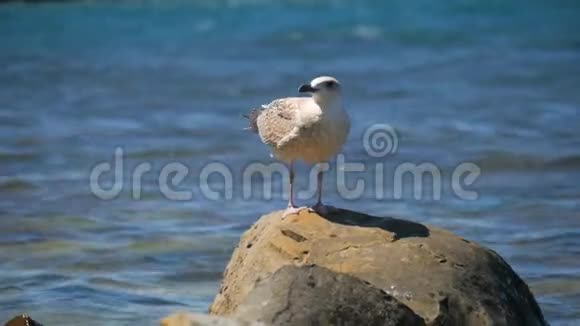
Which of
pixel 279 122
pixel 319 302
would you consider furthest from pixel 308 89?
pixel 319 302

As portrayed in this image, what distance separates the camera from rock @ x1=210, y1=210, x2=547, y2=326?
17.9ft

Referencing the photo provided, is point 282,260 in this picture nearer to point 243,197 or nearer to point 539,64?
point 243,197

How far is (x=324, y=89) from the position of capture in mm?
5891

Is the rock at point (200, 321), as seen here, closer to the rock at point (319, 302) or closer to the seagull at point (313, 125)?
the rock at point (319, 302)

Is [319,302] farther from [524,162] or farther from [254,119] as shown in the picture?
[524,162]

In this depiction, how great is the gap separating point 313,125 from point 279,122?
33 cm

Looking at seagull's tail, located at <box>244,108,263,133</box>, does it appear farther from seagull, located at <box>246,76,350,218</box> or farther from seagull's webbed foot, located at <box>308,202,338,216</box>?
seagull's webbed foot, located at <box>308,202,338,216</box>

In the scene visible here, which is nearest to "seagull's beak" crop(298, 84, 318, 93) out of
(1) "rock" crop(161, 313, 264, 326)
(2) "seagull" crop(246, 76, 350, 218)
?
(2) "seagull" crop(246, 76, 350, 218)

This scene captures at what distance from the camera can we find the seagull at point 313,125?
5.94m

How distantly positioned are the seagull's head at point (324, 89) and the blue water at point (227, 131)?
1658 mm

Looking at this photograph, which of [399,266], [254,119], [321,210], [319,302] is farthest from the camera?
[254,119]

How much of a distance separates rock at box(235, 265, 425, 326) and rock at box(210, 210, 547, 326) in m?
0.03

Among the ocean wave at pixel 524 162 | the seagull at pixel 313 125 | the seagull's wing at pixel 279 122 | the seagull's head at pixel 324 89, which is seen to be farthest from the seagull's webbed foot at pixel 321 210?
the ocean wave at pixel 524 162

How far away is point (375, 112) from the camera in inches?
573
